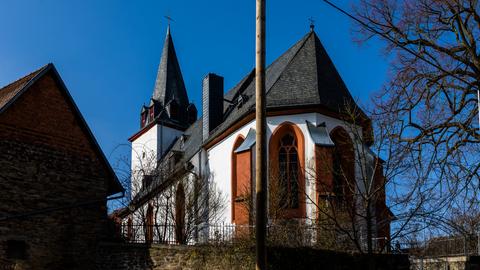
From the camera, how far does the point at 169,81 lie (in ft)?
149

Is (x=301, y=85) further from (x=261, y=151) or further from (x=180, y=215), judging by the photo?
(x=261, y=151)

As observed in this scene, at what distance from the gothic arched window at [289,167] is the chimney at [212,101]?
20.2 ft

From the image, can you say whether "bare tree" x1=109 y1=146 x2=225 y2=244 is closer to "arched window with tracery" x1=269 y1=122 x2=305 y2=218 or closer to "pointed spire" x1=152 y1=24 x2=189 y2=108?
"arched window with tracery" x1=269 y1=122 x2=305 y2=218

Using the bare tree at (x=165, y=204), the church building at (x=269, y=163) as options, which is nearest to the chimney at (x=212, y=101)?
the church building at (x=269, y=163)

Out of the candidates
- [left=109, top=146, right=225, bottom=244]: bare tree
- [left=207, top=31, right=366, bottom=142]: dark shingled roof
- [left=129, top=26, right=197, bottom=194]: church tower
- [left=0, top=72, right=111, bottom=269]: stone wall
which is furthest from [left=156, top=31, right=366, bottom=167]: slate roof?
[left=129, top=26, right=197, bottom=194]: church tower

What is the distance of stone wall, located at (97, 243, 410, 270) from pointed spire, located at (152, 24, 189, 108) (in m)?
29.2

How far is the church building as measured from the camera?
2055 centimetres

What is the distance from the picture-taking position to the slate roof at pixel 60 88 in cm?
1636

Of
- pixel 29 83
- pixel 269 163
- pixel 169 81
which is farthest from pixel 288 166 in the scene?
pixel 169 81

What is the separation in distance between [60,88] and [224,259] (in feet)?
24.1

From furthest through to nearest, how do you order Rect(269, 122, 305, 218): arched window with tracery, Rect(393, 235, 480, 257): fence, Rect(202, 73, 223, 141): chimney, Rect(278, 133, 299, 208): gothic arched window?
Rect(202, 73, 223, 141): chimney → Rect(278, 133, 299, 208): gothic arched window → Rect(269, 122, 305, 218): arched window with tracery → Rect(393, 235, 480, 257): fence

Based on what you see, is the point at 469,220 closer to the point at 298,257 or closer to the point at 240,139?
the point at 240,139

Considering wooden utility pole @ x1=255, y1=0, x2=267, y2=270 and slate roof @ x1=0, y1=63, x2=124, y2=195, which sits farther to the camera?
slate roof @ x1=0, y1=63, x2=124, y2=195

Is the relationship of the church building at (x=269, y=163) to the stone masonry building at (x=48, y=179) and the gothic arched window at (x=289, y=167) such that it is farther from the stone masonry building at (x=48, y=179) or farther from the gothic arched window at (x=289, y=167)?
the stone masonry building at (x=48, y=179)
